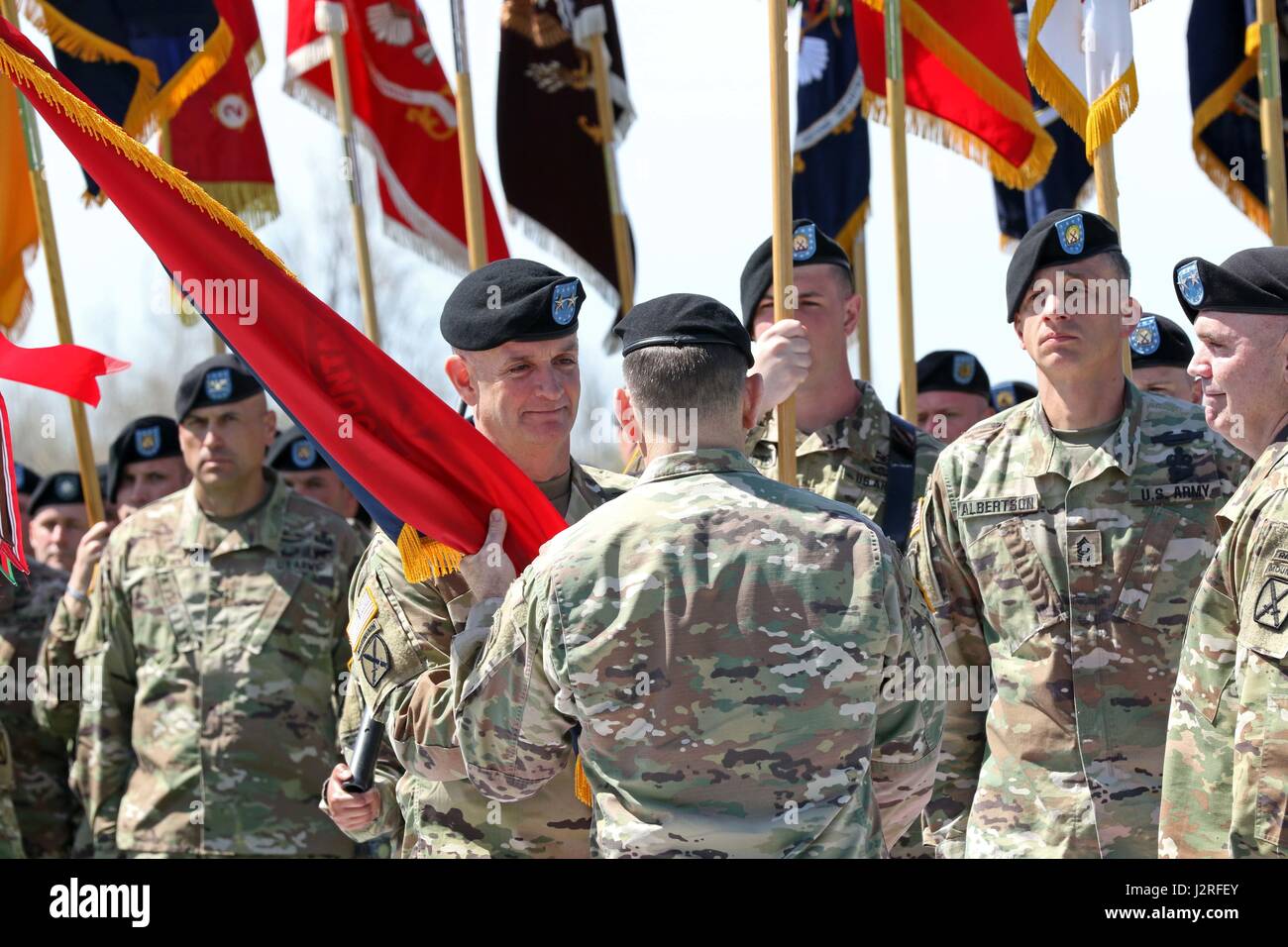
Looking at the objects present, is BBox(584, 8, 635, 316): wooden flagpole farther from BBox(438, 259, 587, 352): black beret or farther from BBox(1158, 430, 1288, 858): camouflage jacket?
BBox(1158, 430, 1288, 858): camouflage jacket

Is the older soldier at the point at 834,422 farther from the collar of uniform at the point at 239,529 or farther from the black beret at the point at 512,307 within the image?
the collar of uniform at the point at 239,529

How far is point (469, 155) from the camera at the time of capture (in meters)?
7.75

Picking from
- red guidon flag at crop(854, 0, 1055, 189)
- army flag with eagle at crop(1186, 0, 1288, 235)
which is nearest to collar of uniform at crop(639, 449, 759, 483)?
red guidon flag at crop(854, 0, 1055, 189)

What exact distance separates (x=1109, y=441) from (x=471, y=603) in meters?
2.14

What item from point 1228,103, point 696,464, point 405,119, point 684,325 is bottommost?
point 696,464

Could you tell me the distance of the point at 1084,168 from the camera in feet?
32.4

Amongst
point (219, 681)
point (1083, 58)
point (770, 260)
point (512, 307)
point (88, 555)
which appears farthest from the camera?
point (88, 555)

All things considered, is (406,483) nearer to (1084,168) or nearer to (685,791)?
(685,791)

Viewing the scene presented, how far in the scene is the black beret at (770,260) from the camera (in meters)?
5.91

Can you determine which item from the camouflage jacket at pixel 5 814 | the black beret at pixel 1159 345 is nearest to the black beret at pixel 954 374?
the black beret at pixel 1159 345

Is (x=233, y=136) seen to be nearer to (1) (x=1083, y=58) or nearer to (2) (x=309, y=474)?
(2) (x=309, y=474)

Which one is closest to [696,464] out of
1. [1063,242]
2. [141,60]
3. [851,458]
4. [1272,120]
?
[1063,242]

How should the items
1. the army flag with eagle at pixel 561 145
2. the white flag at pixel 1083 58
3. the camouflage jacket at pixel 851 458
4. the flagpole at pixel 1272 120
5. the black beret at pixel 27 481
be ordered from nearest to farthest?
the camouflage jacket at pixel 851 458, the white flag at pixel 1083 58, the flagpole at pixel 1272 120, the black beret at pixel 27 481, the army flag with eagle at pixel 561 145

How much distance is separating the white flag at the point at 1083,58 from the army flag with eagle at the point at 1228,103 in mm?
2286
